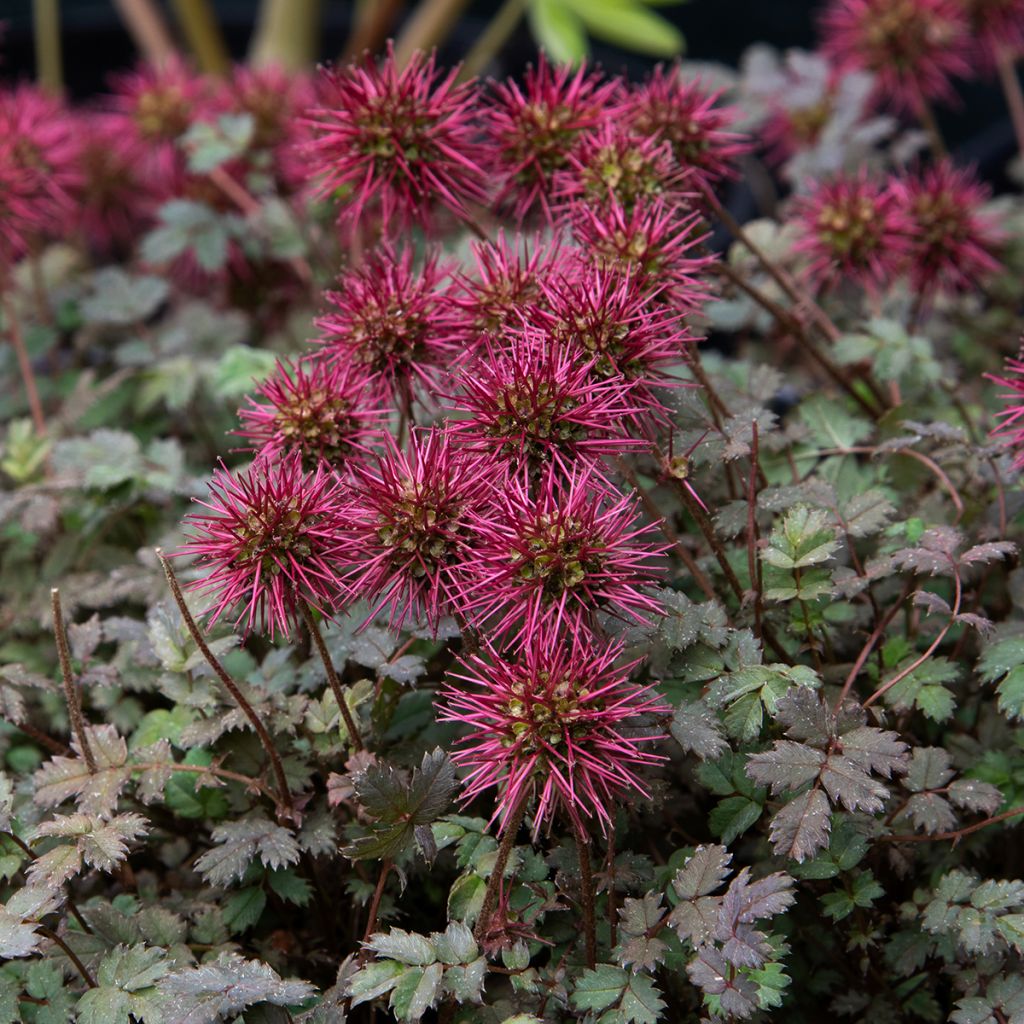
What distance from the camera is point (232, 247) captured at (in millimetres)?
1758

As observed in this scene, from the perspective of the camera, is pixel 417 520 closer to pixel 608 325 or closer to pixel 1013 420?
pixel 608 325

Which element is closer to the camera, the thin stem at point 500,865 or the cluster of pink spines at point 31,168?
the thin stem at point 500,865

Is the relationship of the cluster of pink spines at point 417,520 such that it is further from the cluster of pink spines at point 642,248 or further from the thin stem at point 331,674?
the cluster of pink spines at point 642,248

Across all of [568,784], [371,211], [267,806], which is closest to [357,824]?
[267,806]

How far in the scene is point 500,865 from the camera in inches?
33.7

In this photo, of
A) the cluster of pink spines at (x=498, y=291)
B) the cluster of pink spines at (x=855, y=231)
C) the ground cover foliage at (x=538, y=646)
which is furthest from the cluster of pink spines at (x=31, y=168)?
the cluster of pink spines at (x=855, y=231)

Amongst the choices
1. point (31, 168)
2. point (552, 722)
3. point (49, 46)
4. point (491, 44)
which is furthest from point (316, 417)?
point (49, 46)

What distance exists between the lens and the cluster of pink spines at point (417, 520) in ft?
2.80

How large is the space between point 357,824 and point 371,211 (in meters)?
0.73

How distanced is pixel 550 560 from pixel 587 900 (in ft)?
0.86

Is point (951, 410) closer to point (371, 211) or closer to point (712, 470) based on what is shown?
point (712, 470)

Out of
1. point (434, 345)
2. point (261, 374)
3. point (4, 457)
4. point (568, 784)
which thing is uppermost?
point (434, 345)

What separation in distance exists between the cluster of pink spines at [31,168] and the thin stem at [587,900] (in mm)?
1040

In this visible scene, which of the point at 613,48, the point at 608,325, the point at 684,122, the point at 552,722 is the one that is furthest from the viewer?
the point at 613,48
